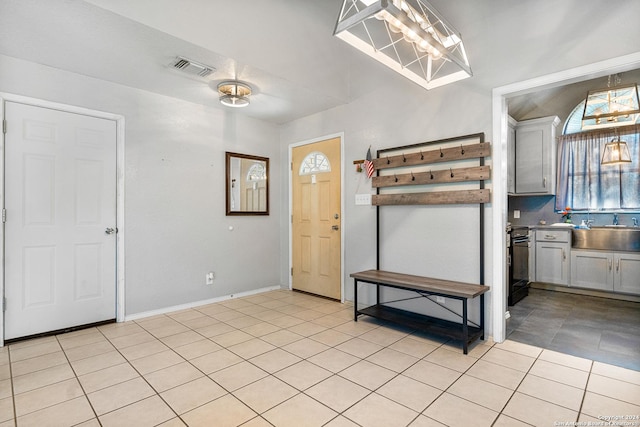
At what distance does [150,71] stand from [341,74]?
2.08 metres

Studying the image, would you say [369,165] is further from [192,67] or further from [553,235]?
[553,235]

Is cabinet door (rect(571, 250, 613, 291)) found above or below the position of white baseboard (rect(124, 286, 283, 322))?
above

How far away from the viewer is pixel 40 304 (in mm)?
3000

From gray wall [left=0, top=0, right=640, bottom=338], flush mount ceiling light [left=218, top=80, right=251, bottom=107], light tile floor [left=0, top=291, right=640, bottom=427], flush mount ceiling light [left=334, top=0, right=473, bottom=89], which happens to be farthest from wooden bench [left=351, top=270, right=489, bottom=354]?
flush mount ceiling light [left=218, top=80, right=251, bottom=107]

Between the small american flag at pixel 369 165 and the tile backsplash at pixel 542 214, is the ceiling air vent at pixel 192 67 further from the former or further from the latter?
the tile backsplash at pixel 542 214

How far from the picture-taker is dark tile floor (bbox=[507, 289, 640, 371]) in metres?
2.68

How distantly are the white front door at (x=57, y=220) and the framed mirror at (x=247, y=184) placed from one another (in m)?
1.37

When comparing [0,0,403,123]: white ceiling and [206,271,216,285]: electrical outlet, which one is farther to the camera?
[206,271,216,285]: electrical outlet

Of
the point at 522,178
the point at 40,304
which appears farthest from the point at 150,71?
the point at 522,178

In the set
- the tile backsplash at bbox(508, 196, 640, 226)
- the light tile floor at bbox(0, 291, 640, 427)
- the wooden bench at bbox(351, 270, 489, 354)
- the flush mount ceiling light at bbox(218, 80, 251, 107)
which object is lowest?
the light tile floor at bbox(0, 291, 640, 427)

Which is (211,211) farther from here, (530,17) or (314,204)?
(530,17)

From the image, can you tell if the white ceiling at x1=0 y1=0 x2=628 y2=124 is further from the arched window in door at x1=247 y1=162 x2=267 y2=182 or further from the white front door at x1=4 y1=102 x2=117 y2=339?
the arched window in door at x1=247 y1=162 x2=267 y2=182

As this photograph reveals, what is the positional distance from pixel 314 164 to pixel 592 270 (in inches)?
163

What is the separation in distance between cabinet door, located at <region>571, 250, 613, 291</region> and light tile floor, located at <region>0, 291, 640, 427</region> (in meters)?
2.60
